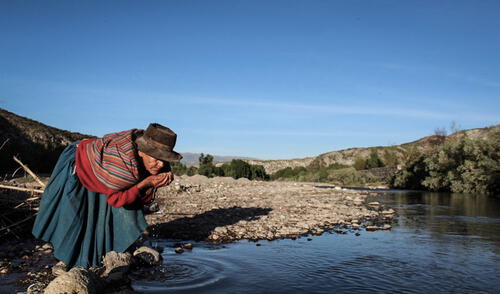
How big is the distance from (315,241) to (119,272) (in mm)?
3910

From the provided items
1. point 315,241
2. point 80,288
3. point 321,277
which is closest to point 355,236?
point 315,241

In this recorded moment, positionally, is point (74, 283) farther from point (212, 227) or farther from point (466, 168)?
point (466, 168)

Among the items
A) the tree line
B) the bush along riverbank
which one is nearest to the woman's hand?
the bush along riverbank

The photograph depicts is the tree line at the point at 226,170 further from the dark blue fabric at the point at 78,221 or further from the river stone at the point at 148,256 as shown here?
the dark blue fabric at the point at 78,221

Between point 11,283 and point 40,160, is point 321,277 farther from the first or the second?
point 40,160

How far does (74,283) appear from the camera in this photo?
3.64m

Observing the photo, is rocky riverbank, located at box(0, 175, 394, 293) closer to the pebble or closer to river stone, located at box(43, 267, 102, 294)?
river stone, located at box(43, 267, 102, 294)

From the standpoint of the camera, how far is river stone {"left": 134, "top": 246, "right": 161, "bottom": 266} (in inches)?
208

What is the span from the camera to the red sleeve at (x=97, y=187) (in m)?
3.81

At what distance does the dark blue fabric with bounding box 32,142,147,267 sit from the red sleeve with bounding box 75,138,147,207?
0.13 metres

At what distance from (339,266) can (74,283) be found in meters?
3.47

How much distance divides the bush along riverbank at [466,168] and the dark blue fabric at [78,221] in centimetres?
2471

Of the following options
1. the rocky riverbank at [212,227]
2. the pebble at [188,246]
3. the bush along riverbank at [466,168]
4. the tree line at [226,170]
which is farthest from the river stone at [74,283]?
the tree line at [226,170]

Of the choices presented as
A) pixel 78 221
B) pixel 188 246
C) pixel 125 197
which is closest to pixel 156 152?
pixel 125 197
